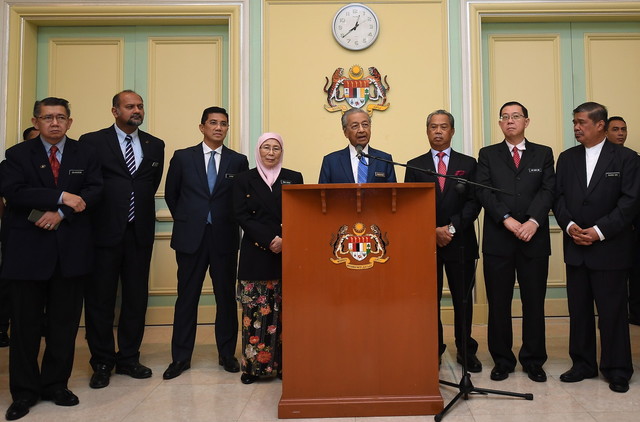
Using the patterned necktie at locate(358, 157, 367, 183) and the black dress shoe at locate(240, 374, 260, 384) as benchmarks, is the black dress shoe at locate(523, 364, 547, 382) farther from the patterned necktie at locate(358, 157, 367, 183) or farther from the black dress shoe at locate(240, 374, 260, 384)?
the black dress shoe at locate(240, 374, 260, 384)

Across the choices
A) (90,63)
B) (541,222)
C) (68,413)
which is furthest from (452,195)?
(90,63)

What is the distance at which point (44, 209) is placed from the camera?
2.60 metres

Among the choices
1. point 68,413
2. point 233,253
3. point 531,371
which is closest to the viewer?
point 68,413

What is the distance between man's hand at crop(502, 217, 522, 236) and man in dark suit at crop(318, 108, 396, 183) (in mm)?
725

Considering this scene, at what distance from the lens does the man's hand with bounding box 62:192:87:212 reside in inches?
103

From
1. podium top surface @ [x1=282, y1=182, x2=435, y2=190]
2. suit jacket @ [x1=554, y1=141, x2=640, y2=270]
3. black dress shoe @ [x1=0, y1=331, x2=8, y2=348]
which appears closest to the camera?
podium top surface @ [x1=282, y1=182, x2=435, y2=190]

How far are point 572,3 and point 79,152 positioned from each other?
178 inches

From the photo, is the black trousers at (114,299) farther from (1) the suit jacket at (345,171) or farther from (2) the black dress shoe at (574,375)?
(2) the black dress shoe at (574,375)

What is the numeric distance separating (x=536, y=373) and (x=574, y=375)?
0.22 metres

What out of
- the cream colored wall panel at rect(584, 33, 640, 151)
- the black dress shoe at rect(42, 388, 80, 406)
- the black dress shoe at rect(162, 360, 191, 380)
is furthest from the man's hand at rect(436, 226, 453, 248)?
the cream colored wall panel at rect(584, 33, 640, 151)

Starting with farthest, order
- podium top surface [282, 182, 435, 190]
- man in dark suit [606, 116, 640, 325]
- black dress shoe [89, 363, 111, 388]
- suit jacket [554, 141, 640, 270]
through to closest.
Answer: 1. man in dark suit [606, 116, 640, 325]
2. black dress shoe [89, 363, 111, 388]
3. suit jacket [554, 141, 640, 270]
4. podium top surface [282, 182, 435, 190]

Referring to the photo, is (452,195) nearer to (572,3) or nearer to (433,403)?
(433,403)

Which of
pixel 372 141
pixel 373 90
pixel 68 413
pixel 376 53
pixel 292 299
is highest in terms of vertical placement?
pixel 376 53

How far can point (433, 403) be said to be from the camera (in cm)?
237
